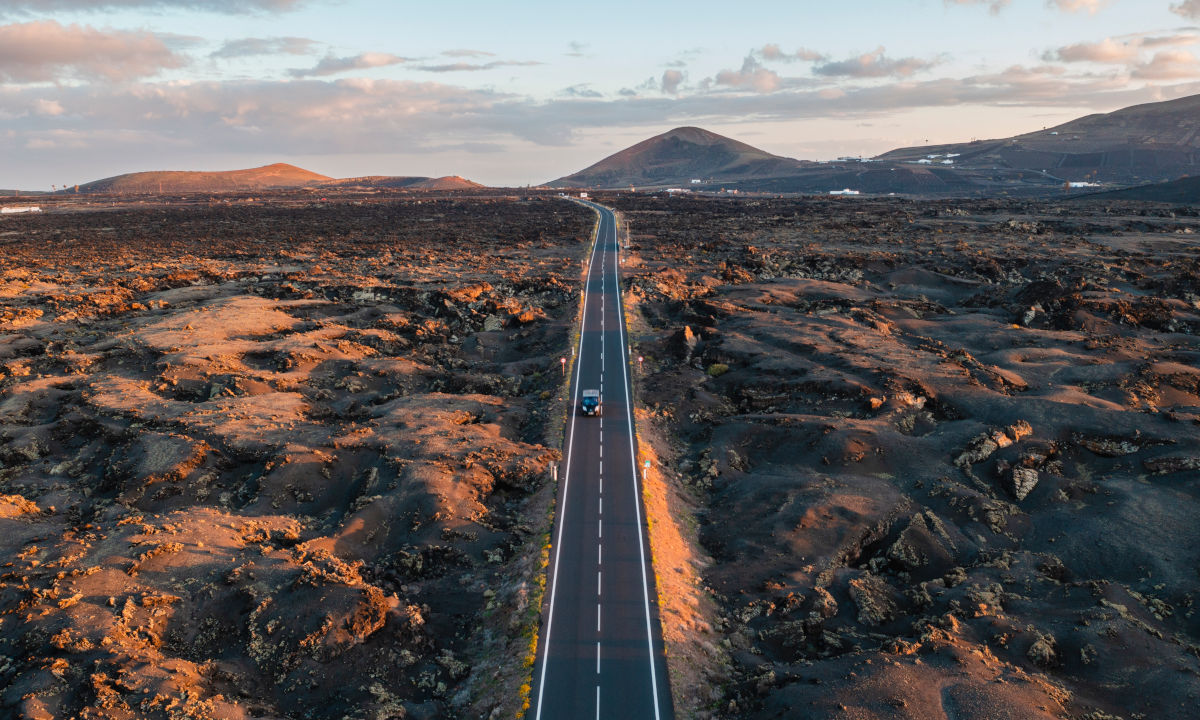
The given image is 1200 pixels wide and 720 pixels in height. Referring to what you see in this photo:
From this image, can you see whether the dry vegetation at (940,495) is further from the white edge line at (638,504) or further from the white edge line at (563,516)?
the white edge line at (563,516)

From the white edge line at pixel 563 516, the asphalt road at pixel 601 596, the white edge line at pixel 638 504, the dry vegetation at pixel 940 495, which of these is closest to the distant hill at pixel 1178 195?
the dry vegetation at pixel 940 495

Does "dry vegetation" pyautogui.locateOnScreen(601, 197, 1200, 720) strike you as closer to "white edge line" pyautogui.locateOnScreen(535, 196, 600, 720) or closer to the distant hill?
"white edge line" pyautogui.locateOnScreen(535, 196, 600, 720)

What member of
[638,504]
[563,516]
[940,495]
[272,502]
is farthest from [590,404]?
[940,495]

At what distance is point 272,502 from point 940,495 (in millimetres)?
37564

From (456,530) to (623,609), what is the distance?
11.0 meters

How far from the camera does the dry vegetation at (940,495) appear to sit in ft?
78.8

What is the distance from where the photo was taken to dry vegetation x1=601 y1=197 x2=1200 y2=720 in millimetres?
24031

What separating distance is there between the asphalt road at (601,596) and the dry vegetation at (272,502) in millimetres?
1481

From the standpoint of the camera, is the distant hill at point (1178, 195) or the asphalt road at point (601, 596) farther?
the distant hill at point (1178, 195)

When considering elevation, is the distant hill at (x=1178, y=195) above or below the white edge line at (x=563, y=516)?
above

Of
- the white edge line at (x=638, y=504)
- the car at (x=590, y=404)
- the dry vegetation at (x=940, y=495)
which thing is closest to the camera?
the white edge line at (x=638, y=504)

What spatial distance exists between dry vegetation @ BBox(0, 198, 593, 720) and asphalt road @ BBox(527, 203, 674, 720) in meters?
1.48

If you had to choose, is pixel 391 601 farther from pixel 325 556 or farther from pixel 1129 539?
pixel 1129 539

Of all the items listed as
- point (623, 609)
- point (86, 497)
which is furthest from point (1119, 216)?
point (86, 497)
